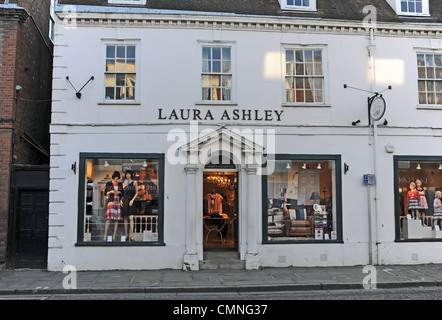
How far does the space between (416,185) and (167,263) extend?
7831 millimetres

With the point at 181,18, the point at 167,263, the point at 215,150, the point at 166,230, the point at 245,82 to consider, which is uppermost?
the point at 181,18

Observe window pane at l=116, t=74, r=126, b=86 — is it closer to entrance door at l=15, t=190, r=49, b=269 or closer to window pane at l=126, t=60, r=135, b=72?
window pane at l=126, t=60, r=135, b=72

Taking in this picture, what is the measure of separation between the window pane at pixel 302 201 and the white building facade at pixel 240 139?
0.04 metres

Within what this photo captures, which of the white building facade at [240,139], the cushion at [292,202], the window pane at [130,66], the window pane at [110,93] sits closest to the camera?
the white building facade at [240,139]

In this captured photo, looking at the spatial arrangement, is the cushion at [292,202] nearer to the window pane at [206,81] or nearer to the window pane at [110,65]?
the window pane at [206,81]

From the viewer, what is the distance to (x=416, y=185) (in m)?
13.0

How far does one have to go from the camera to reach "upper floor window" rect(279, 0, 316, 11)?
1333cm

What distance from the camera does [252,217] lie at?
12.0 meters

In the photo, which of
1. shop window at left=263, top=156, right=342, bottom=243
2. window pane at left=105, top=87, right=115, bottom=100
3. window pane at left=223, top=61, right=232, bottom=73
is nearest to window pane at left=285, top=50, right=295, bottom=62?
window pane at left=223, top=61, right=232, bottom=73

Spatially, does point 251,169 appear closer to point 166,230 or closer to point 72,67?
point 166,230

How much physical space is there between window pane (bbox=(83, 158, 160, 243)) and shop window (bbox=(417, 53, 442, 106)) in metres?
8.42

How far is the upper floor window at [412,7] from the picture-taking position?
1378 cm

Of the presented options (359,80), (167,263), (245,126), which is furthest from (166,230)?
(359,80)

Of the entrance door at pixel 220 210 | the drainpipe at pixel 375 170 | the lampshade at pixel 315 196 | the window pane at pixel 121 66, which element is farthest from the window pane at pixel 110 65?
the drainpipe at pixel 375 170
